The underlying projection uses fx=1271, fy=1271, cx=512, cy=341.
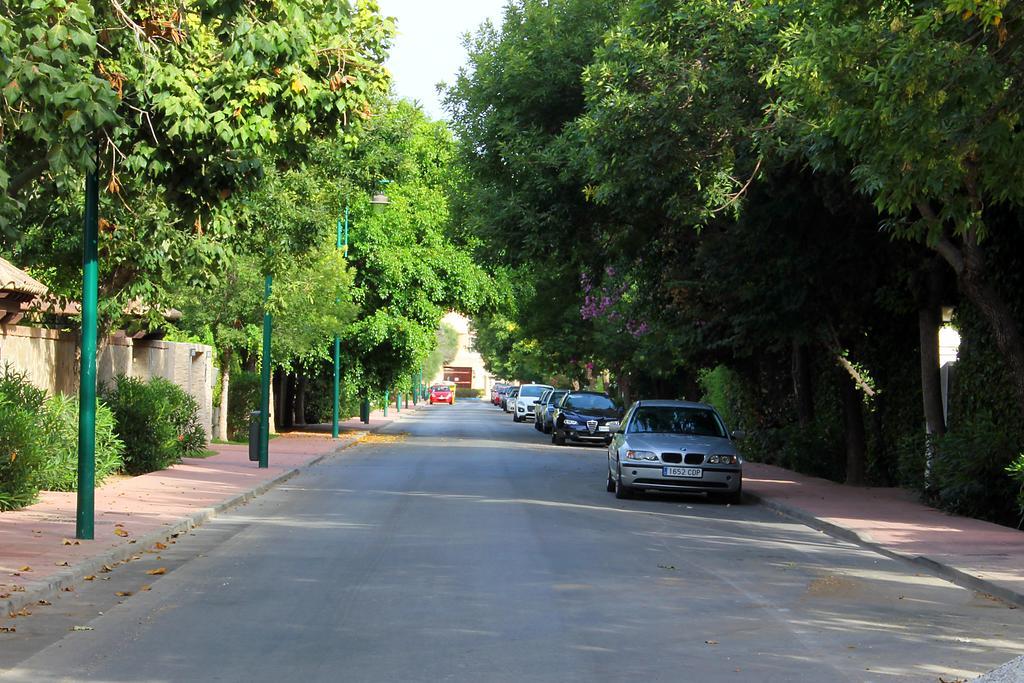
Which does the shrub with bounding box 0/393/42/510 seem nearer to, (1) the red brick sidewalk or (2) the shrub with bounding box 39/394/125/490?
(2) the shrub with bounding box 39/394/125/490

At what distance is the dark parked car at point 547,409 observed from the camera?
49.2m

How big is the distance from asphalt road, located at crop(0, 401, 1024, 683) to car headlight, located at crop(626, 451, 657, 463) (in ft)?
7.56

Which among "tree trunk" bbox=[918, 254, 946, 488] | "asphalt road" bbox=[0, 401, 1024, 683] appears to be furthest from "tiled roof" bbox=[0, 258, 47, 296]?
"tree trunk" bbox=[918, 254, 946, 488]

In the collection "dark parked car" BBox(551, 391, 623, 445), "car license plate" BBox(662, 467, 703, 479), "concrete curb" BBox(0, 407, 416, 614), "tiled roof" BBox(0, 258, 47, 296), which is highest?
"tiled roof" BBox(0, 258, 47, 296)

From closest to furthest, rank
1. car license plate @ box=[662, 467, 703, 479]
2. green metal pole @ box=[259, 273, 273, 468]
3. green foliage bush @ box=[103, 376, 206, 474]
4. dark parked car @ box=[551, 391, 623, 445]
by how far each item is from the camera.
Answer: car license plate @ box=[662, 467, 703, 479]
green foliage bush @ box=[103, 376, 206, 474]
green metal pole @ box=[259, 273, 273, 468]
dark parked car @ box=[551, 391, 623, 445]

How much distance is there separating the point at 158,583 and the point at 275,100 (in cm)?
460

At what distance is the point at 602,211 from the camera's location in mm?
23859

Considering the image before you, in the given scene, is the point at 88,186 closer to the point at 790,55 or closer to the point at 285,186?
the point at 790,55

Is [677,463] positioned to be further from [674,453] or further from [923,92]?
[923,92]

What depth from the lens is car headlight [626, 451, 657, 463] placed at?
1967cm

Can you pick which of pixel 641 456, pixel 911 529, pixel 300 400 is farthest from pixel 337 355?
pixel 911 529

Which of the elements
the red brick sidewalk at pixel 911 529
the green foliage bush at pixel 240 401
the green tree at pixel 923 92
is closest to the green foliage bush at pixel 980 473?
the red brick sidewalk at pixel 911 529

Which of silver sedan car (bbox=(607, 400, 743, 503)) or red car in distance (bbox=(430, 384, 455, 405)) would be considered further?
red car in distance (bbox=(430, 384, 455, 405))

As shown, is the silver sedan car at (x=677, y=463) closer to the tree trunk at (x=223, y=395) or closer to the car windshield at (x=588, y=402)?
the tree trunk at (x=223, y=395)
